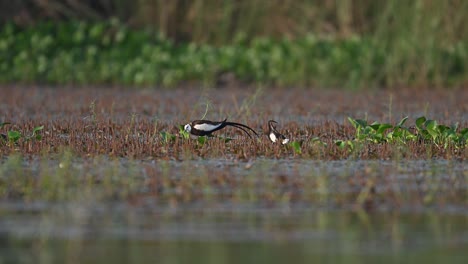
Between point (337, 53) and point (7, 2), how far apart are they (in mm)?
5057

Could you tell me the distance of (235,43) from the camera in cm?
1536

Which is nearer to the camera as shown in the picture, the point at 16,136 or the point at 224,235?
the point at 224,235

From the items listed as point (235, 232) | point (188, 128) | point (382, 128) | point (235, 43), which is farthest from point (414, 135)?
point (235, 43)

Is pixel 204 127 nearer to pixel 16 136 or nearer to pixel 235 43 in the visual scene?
pixel 16 136

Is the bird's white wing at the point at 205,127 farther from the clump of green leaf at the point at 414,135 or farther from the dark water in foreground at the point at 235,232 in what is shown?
the dark water in foreground at the point at 235,232

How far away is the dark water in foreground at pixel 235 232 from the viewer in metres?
4.33

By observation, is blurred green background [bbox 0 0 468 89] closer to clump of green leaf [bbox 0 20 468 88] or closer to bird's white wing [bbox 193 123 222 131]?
clump of green leaf [bbox 0 20 468 88]

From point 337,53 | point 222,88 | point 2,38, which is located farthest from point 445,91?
point 2,38

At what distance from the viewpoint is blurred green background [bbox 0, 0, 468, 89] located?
44.2 ft

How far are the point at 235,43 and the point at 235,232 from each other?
35.0 feet

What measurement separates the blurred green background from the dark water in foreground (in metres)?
7.68

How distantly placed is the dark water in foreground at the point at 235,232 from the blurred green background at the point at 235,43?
7.68 meters

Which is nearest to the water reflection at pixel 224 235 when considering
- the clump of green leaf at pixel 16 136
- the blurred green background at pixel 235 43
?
the clump of green leaf at pixel 16 136

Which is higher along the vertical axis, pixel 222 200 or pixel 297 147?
pixel 297 147
